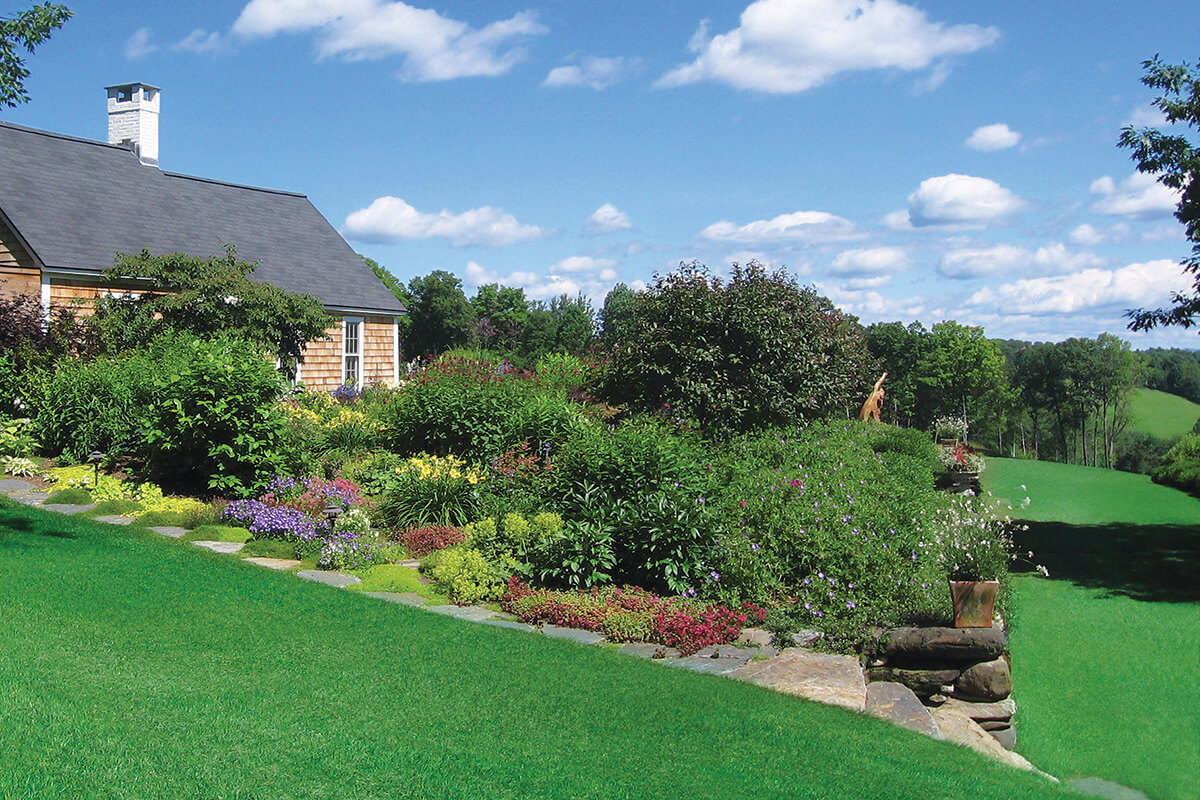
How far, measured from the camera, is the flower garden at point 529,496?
7023 mm

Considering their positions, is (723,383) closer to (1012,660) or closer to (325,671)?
(1012,660)

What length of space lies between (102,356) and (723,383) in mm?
8994

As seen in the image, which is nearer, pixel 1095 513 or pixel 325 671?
pixel 325 671

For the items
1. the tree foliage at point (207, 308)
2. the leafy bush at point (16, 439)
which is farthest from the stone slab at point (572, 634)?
the tree foliage at point (207, 308)

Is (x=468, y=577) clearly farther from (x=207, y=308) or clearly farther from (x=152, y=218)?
(x=152, y=218)

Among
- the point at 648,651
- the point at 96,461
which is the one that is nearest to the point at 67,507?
the point at 96,461

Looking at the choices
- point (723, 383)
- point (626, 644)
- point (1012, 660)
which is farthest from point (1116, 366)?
point (626, 644)

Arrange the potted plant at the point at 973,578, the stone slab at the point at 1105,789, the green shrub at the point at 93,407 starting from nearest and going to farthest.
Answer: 1. the stone slab at the point at 1105,789
2. the potted plant at the point at 973,578
3. the green shrub at the point at 93,407

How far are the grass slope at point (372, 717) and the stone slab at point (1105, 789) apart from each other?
3.92ft

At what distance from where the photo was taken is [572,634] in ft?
20.6

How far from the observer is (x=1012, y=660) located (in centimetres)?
788

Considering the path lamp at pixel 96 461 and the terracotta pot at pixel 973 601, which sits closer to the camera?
the terracotta pot at pixel 973 601

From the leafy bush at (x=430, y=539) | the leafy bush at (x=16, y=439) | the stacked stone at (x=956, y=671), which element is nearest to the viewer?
the stacked stone at (x=956, y=671)

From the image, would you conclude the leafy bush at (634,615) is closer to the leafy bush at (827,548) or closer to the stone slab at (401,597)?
the leafy bush at (827,548)
